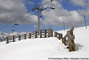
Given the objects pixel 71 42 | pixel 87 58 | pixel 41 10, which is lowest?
pixel 87 58

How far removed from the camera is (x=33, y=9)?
35.4 metres

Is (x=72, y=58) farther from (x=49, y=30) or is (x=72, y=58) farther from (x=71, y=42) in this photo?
(x=49, y=30)

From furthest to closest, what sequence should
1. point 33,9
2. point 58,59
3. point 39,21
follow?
point 33,9 < point 39,21 < point 58,59

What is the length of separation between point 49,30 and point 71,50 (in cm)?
747

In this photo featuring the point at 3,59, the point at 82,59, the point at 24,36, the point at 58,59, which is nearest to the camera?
the point at 82,59

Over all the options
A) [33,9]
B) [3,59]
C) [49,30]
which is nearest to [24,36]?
[49,30]

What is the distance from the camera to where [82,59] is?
663cm

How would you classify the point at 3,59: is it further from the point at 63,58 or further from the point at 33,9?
the point at 33,9

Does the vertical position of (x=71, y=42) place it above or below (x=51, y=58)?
above

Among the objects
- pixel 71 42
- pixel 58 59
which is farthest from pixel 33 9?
pixel 58 59

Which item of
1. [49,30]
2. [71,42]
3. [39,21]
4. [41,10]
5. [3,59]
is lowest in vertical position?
[3,59]

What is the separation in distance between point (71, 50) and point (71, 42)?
2.25ft

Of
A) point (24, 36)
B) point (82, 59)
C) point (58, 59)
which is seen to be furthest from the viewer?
point (24, 36)

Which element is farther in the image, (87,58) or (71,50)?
(71,50)
